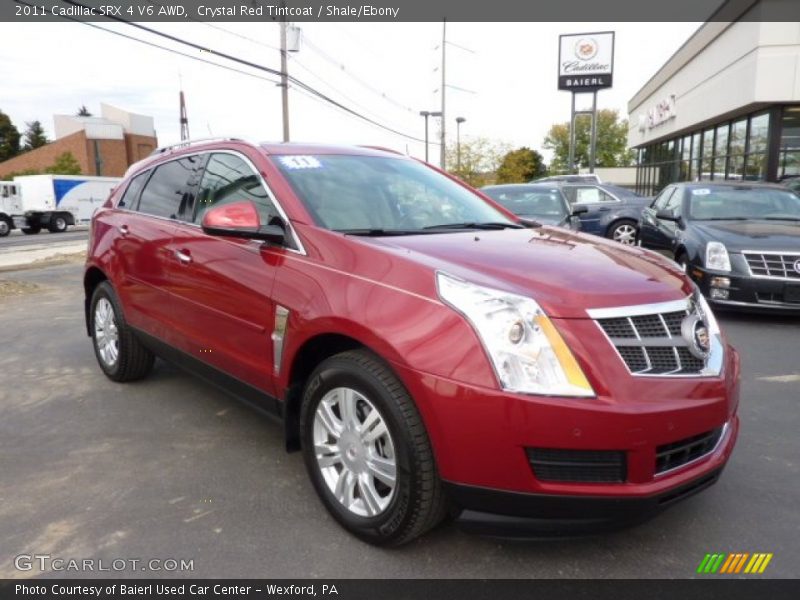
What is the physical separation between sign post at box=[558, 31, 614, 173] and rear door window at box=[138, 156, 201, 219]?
38098 mm

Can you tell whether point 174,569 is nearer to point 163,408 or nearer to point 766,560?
point 163,408

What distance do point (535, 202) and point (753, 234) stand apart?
345 cm

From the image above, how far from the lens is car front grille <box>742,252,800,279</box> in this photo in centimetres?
632

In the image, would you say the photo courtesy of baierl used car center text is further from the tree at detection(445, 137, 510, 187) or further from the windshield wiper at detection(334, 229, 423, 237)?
the tree at detection(445, 137, 510, 187)

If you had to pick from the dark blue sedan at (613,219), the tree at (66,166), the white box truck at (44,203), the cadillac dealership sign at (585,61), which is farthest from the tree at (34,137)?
the dark blue sedan at (613,219)

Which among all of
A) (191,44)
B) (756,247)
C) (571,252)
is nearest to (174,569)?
(571,252)

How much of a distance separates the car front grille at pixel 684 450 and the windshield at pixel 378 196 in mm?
1559

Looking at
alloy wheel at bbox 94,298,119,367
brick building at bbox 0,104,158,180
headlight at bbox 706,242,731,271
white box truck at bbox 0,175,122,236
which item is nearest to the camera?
alloy wheel at bbox 94,298,119,367

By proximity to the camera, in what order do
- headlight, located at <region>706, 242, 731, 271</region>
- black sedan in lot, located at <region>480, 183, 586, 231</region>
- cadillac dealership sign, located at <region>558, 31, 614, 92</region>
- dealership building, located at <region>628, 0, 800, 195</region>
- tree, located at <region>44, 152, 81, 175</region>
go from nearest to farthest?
headlight, located at <region>706, 242, 731, 271</region>, black sedan in lot, located at <region>480, 183, 586, 231</region>, dealership building, located at <region>628, 0, 800, 195</region>, cadillac dealership sign, located at <region>558, 31, 614, 92</region>, tree, located at <region>44, 152, 81, 175</region>

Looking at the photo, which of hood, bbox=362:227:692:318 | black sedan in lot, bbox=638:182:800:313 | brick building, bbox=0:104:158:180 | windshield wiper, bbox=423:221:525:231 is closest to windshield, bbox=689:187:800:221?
black sedan in lot, bbox=638:182:800:313

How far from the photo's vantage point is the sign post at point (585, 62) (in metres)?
A: 39.6

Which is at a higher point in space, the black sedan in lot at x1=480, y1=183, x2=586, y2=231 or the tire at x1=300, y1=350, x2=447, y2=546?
the black sedan in lot at x1=480, y1=183, x2=586, y2=231

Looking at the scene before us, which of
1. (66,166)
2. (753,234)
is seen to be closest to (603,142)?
(66,166)
